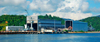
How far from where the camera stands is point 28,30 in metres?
199

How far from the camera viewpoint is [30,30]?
198m

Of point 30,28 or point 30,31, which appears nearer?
point 30,31

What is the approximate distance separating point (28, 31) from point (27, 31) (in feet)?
10.8

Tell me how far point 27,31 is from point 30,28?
9180 millimetres

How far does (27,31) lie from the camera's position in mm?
191375

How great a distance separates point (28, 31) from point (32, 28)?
36.8 feet

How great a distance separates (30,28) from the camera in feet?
656

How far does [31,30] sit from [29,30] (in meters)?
2.16

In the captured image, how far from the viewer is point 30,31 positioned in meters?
188

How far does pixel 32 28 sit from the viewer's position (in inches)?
7830

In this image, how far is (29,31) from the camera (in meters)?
189

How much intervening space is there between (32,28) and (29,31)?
35.0 feet

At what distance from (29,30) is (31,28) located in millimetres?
3302

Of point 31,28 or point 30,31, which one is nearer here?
point 30,31
